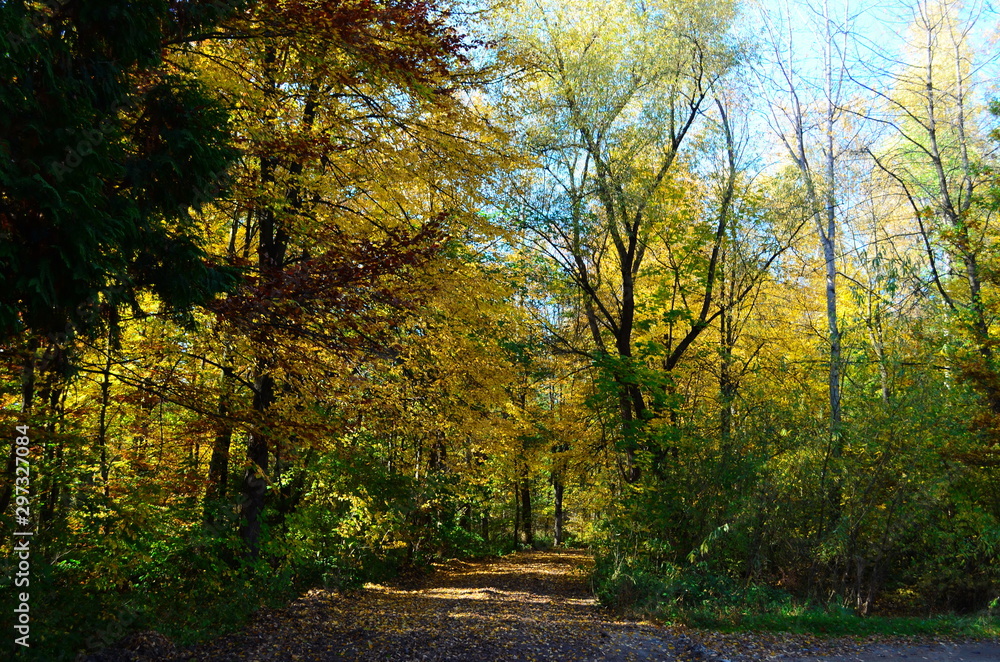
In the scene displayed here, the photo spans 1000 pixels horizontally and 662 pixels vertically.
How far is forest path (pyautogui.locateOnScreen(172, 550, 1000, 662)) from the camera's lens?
6430mm

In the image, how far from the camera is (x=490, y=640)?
705 cm

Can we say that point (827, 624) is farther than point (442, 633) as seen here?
Yes

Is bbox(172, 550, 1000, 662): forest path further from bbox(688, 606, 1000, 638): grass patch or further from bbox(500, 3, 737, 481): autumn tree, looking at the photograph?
bbox(500, 3, 737, 481): autumn tree

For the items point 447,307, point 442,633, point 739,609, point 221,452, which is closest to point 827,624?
point 739,609

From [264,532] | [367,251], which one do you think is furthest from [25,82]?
[264,532]

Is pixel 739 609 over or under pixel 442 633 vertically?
under

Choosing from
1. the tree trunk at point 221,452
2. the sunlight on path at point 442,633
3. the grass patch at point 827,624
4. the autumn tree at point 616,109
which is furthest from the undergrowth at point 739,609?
the tree trunk at point 221,452

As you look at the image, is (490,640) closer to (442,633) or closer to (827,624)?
(442,633)

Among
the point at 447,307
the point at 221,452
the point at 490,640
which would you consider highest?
the point at 447,307

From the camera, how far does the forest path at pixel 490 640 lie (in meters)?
6.43

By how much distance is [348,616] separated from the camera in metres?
8.09

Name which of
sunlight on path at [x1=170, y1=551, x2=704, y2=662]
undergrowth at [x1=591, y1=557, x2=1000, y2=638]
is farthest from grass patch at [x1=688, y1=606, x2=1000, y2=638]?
sunlight on path at [x1=170, y1=551, x2=704, y2=662]

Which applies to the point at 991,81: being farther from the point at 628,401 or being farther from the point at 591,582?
the point at 591,582

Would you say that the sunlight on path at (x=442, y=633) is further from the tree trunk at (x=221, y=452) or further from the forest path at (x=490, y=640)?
the tree trunk at (x=221, y=452)
